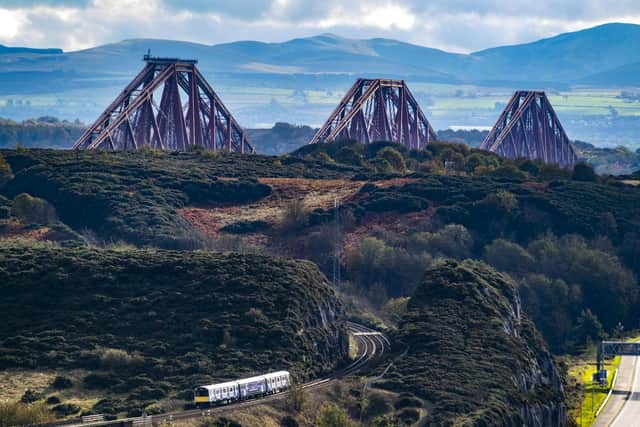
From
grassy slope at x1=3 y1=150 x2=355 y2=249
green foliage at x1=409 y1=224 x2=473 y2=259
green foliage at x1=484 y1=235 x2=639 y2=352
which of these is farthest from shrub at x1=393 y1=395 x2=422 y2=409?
green foliage at x1=409 y1=224 x2=473 y2=259

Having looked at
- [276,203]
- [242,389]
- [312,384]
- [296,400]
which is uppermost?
[276,203]

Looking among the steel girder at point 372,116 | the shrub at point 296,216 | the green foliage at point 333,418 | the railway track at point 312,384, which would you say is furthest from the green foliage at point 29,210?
the steel girder at point 372,116

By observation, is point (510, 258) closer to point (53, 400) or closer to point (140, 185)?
point (140, 185)

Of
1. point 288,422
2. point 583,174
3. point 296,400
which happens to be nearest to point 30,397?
point 288,422

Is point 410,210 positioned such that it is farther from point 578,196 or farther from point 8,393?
point 8,393

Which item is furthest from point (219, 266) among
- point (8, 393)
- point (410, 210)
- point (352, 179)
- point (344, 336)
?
point (352, 179)
